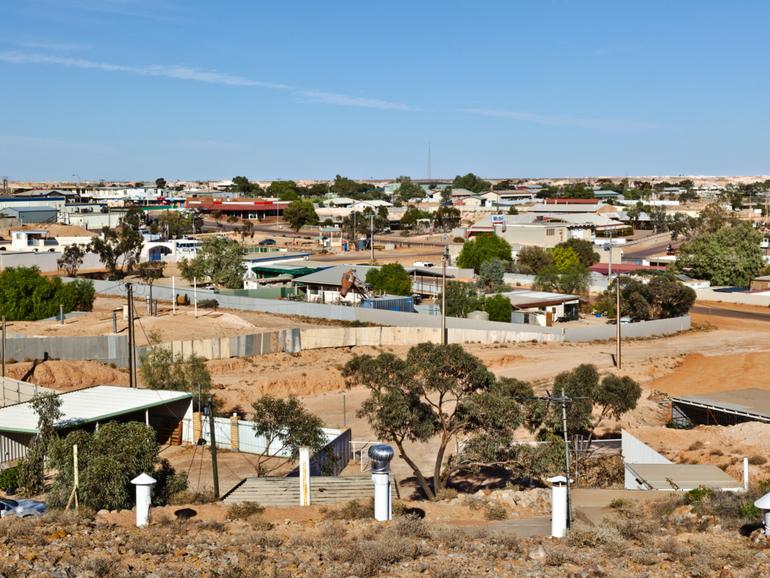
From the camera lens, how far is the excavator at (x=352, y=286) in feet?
181

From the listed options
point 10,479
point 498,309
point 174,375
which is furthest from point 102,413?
point 498,309

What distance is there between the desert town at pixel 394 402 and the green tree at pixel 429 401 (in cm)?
5

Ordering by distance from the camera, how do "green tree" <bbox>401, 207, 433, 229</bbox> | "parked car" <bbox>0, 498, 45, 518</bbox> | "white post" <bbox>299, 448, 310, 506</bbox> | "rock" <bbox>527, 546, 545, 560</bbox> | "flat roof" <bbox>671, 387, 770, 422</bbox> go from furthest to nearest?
"green tree" <bbox>401, 207, 433, 229</bbox> → "flat roof" <bbox>671, 387, 770, 422</bbox> → "parked car" <bbox>0, 498, 45, 518</bbox> → "white post" <bbox>299, 448, 310, 506</bbox> → "rock" <bbox>527, 546, 545, 560</bbox>

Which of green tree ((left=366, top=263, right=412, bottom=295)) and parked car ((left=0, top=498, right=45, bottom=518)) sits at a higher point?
green tree ((left=366, top=263, right=412, bottom=295))

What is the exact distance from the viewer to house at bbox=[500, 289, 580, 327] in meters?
50.6

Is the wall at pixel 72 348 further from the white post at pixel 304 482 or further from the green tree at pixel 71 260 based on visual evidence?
the green tree at pixel 71 260

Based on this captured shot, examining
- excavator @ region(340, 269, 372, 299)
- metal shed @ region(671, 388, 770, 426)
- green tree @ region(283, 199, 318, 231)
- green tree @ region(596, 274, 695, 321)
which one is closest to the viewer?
metal shed @ region(671, 388, 770, 426)

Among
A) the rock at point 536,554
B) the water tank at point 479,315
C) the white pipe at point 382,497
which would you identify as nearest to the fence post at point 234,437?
the white pipe at point 382,497

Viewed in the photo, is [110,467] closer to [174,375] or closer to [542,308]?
[174,375]

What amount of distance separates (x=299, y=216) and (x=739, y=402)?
97037mm

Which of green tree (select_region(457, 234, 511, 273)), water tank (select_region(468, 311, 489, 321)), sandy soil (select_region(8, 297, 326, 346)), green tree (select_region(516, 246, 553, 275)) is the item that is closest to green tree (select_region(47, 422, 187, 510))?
sandy soil (select_region(8, 297, 326, 346))

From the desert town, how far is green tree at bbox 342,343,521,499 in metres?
0.05

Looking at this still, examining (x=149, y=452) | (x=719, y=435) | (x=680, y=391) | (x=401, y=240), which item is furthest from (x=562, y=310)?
(x=401, y=240)

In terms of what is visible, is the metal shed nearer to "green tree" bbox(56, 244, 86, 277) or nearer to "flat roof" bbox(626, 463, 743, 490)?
"flat roof" bbox(626, 463, 743, 490)
